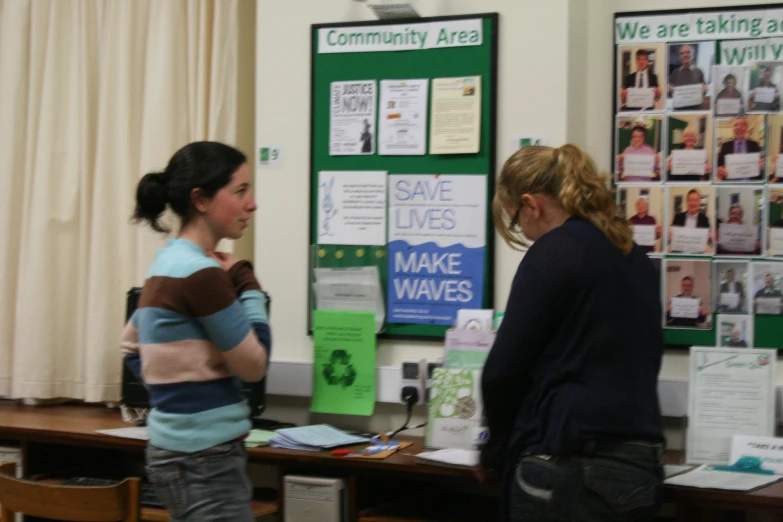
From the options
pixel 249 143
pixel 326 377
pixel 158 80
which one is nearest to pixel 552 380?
pixel 326 377

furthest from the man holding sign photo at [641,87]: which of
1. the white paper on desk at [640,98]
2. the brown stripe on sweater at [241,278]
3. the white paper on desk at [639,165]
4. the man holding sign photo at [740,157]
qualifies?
the brown stripe on sweater at [241,278]

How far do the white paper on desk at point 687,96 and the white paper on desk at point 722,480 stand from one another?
107cm

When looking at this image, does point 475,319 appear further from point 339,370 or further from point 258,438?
point 258,438

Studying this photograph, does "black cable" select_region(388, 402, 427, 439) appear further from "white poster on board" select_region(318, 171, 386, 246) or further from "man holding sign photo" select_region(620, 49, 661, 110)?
"man holding sign photo" select_region(620, 49, 661, 110)

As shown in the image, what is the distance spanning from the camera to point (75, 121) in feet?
11.5

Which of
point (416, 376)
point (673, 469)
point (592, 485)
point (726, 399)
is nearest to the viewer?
point (592, 485)

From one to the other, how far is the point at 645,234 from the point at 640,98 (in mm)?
411

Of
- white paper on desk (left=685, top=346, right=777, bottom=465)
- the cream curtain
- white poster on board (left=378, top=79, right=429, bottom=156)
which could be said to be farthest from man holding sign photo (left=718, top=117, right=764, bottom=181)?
the cream curtain

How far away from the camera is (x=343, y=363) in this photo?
9.95 feet

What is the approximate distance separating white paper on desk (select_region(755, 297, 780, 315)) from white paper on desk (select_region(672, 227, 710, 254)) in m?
0.21

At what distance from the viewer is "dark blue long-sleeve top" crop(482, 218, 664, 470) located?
1.83 meters

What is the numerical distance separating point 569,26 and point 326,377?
132 centimetres

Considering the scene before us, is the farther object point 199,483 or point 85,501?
point 85,501

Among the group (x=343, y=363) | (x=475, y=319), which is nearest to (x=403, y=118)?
(x=475, y=319)
